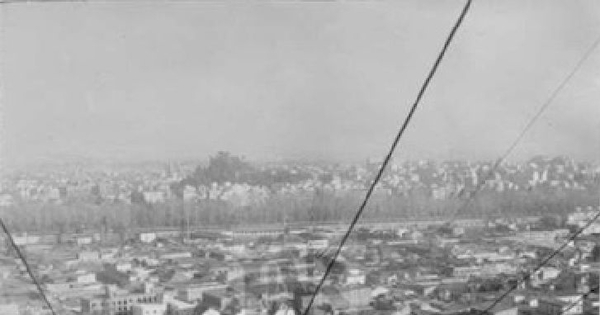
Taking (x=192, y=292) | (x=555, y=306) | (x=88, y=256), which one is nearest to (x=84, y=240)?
(x=88, y=256)

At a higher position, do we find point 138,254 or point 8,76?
point 8,76

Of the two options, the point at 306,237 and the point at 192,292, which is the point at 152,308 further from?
the point at 306,237

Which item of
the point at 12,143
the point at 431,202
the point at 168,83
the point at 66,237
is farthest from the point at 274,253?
the point at 12,143

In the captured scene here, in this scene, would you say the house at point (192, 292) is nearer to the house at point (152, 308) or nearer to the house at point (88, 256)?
the house at point (152, 308)

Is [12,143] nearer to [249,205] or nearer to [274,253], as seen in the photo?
[249,205]

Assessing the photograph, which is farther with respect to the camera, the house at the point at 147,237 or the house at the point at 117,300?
the house at the point at 147,237

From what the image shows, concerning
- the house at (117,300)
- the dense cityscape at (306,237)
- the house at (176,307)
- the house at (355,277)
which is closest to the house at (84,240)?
the dense cityscape at (306,237)

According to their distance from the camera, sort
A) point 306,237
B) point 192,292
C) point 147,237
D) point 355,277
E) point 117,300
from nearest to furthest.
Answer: point 117,300 < point 192,292 < point 147,237 < point 306,237 < point 355,277

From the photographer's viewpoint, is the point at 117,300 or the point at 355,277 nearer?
the point at 117,300
